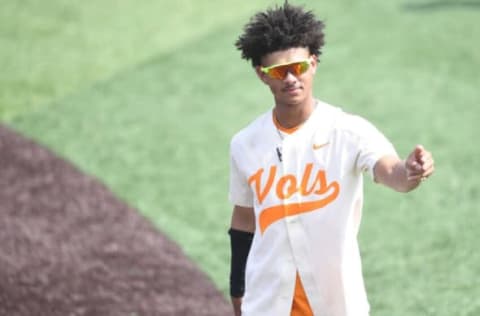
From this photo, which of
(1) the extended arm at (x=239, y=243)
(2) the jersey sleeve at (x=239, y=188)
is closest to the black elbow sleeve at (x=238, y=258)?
(1) the extended arm at (x=239, y=243)

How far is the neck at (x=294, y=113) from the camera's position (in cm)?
427

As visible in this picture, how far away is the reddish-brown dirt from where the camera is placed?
720cm

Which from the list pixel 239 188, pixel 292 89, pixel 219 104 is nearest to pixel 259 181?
pixel 239 188

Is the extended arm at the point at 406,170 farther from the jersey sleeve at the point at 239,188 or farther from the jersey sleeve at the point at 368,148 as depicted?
the jersey sleeve at the point at 239,188

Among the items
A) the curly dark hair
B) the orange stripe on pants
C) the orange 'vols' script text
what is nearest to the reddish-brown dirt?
the orange stripe on pants

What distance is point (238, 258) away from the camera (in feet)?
15.4

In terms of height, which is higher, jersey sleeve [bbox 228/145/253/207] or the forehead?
the forehead

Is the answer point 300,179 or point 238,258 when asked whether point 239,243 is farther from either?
point 300,179

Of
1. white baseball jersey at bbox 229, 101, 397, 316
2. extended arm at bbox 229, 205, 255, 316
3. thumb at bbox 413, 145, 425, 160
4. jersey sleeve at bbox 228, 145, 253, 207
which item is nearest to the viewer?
thumb at bbox 413, 145, 425, 160

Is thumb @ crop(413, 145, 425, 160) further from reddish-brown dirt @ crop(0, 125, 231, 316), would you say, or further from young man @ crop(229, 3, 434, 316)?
reddish-brown dirt @ crop(0, 125, 231, 316)

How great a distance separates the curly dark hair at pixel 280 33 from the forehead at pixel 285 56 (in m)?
0.02

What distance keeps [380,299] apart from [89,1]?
29.2 feet

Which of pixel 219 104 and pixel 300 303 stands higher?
pixel 219 104

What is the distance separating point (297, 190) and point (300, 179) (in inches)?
2.0
